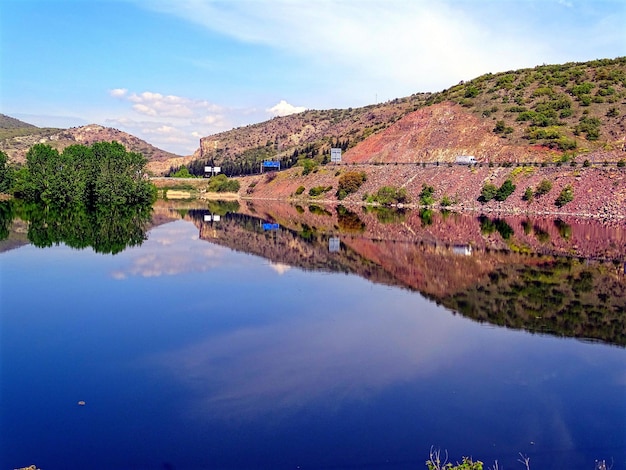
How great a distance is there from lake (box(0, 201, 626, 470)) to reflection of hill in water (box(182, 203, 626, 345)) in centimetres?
29

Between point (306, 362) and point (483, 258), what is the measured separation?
2793 centimetres

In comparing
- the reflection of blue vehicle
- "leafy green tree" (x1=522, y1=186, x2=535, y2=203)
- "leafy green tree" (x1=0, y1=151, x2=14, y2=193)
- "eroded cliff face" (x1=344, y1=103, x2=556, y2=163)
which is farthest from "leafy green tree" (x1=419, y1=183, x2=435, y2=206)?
"leafy green tree" (x1=0, y1=151, x2=14, y2=193)

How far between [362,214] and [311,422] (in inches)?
2756

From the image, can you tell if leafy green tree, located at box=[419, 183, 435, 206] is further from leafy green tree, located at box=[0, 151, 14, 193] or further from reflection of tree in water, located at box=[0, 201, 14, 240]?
leafy green tree, located at box=[0, 151, 14, 193]

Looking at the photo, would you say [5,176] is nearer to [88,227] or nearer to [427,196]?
[88,227]

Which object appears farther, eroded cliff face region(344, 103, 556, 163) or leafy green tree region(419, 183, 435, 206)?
eroded cliff face region(344, 103, 556, 163)

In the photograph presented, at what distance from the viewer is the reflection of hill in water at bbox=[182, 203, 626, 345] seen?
94.2 ft

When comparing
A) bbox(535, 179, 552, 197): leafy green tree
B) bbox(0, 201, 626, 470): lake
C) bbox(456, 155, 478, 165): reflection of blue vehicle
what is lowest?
bbox(0, 201, 626, 470): lake

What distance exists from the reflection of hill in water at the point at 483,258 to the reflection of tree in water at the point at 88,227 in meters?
7.85

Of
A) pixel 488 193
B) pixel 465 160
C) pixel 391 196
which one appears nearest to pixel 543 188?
pixel 488 193

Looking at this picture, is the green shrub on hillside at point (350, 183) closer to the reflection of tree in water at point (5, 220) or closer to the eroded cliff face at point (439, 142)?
the eroded cliff face at point (439, 142)

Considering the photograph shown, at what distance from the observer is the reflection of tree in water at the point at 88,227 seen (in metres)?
48.6

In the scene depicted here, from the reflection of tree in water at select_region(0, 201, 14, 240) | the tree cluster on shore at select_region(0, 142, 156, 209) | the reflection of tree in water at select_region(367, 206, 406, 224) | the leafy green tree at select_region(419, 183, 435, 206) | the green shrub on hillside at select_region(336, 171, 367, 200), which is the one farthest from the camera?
the green shrub on hillside at select_region(336, 171, 367, 200)

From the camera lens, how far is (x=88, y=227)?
59344 mm
